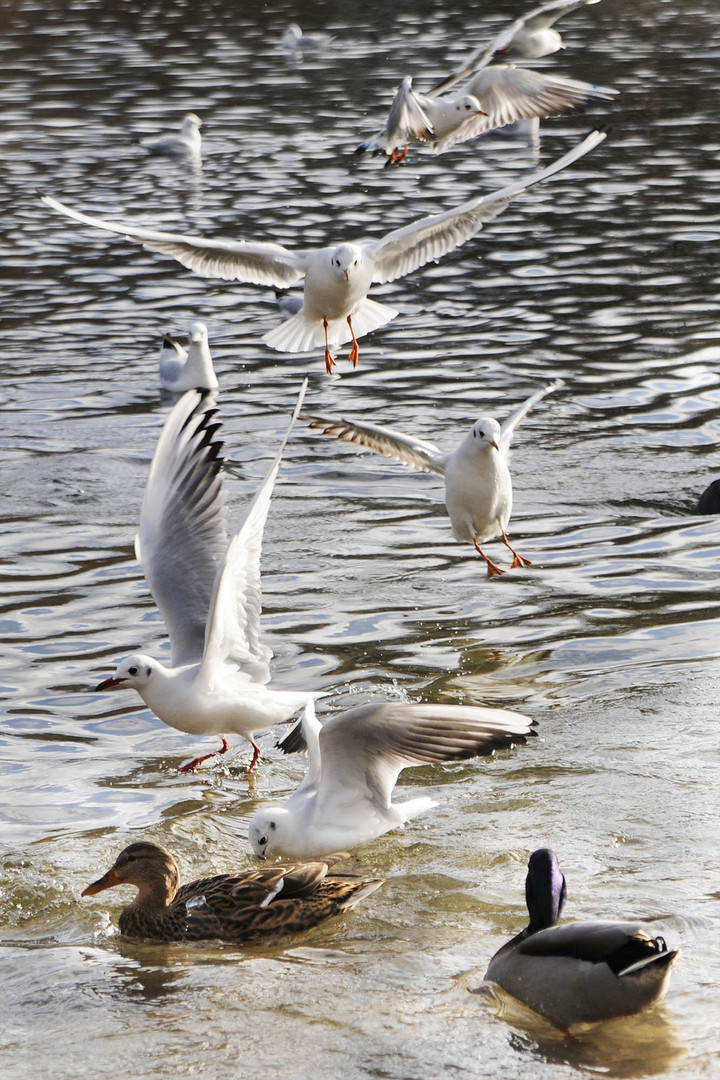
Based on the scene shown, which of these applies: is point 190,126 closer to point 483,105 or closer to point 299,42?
point 483,105

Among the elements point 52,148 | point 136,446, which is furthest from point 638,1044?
point 52,148

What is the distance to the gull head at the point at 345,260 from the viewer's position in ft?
37.4

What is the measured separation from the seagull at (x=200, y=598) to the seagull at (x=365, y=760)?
32.7 inches

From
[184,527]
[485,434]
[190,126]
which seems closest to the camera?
[184,527]

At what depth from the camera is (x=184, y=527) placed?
26.2ft

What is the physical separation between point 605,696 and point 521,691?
0.48 meters

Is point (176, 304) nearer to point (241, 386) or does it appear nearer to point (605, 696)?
point (241, 386)

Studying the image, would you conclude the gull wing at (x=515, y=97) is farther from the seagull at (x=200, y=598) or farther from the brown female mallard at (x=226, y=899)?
the brown female mallard at (x=226, y=899)

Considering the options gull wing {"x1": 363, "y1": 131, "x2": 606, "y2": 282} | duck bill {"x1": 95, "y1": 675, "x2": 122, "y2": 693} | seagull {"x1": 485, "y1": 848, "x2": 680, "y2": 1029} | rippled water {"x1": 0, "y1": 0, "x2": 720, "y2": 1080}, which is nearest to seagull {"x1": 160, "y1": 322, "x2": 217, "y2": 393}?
rippled water {"x1": 0, "y1": 0, "x2": 720, "y2": 1080}

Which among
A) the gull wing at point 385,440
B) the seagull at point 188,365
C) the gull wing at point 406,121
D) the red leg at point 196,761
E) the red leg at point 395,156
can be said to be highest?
the gull wing at point 406,121

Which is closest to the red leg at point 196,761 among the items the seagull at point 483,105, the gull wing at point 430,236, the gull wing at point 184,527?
the gull wing at point 184,527

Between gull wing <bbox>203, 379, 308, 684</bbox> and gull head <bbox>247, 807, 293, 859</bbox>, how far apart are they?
2.88ft

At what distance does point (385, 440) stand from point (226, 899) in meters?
4.98

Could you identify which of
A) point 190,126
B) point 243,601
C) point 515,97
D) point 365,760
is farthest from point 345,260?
point 190,126
